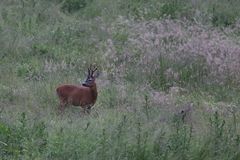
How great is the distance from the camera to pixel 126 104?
338 inches

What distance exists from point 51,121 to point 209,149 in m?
1.83

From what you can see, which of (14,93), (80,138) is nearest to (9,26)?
(14,93)

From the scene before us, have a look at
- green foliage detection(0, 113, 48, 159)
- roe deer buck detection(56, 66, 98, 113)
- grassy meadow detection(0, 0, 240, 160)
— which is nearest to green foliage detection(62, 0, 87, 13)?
grassy meadow detection(0, 0, 240, 160)

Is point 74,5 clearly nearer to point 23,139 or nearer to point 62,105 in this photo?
point 62,105

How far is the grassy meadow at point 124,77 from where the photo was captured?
6352 millimetres

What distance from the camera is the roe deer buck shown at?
27.0 feet

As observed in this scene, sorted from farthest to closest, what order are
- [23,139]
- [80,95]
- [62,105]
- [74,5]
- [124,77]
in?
1. [74,5]
2. [124,77]
3. [62,105]
4. [80,95]
5. [23,139]

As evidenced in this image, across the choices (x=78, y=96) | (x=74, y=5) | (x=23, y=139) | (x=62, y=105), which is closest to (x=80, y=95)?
(x=78, y=96)

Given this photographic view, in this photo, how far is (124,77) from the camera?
10.1m

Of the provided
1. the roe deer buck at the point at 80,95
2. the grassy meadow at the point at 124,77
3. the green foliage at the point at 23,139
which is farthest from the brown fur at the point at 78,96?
the green foliage at the point at 23,139

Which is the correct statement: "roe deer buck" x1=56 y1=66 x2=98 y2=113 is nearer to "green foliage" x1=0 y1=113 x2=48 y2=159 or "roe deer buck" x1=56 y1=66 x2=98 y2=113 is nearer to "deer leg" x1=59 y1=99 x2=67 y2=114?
"deer leg" x1=59 y1=99 x2=67 y2=114

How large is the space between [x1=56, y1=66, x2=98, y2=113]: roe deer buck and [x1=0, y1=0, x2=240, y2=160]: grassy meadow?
11 cm

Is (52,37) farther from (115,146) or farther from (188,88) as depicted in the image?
(115,146)

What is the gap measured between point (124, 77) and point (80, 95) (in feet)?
6.48
